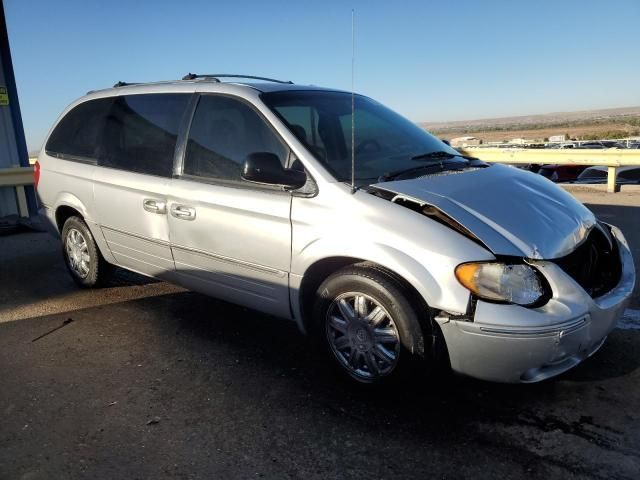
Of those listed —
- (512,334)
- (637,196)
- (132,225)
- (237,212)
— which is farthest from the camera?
(637,196)

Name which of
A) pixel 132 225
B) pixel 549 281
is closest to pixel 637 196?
pixel 549 281

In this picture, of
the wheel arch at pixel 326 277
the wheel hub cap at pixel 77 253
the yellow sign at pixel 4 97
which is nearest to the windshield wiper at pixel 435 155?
the wheel arch at pixel 326 277

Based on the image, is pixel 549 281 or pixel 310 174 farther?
pixel 310 174

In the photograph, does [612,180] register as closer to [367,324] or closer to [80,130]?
[367,324]

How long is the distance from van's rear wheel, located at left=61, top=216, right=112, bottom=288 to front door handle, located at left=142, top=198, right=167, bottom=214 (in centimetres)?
109

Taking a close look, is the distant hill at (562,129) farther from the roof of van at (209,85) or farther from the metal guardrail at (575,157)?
the roof of van at (209,85)

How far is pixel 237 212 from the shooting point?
3.44 meters

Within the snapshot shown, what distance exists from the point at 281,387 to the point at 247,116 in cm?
178

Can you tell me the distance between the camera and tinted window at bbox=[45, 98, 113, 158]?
4.71m

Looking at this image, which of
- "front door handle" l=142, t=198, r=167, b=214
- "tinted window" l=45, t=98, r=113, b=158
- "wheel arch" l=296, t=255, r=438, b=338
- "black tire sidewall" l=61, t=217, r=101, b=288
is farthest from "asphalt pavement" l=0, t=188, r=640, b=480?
"tinted window" l=45, t=98, r=113, b=158

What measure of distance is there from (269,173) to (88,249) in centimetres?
253

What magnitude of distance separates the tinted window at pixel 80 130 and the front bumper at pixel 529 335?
355 cm

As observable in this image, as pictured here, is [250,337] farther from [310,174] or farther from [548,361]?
[548,361]

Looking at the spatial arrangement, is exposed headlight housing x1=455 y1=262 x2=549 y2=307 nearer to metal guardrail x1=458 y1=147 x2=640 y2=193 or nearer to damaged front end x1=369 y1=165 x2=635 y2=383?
damaged front end x1=369 y1=165 x2=635 y2=383
